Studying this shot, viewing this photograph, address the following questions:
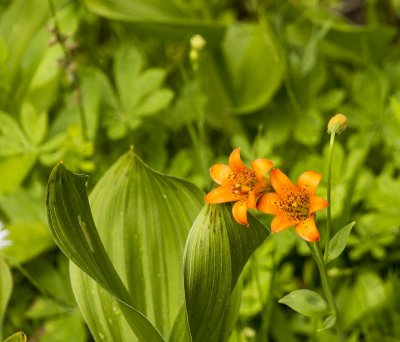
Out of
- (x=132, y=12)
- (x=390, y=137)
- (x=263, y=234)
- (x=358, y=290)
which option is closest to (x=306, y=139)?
(x=390, y=137)

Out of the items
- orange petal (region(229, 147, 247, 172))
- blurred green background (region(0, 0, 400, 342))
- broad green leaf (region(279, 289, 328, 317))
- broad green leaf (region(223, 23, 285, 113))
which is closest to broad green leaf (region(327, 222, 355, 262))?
broad green leaf (region(279, 289, 328, 317))

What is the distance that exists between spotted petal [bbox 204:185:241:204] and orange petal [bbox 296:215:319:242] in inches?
3.2

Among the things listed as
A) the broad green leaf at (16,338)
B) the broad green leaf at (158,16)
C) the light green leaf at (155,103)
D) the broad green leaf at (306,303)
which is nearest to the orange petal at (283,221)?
the broad green leaf at (306,303)

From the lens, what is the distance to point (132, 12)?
6.28 feet

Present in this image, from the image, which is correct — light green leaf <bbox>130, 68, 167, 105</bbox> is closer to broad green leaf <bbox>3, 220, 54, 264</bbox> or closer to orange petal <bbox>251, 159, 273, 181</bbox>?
broad green leaf <bbox>3, 220, 54, 264</bbox>

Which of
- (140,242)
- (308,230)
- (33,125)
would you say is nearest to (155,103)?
(33,125)

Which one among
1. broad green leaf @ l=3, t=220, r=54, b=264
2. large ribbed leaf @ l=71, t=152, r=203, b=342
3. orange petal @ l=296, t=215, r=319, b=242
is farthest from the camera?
broad green leaf @ l=3, t=220, r=54, b=264

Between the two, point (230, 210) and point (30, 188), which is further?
point (30, 188)

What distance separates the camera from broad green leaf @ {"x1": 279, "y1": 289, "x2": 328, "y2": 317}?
0.95m

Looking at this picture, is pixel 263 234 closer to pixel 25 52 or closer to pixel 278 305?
pixel 278 305

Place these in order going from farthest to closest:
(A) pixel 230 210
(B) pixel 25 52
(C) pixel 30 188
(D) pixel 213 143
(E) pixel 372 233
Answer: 1. (D) pixel 213 143
2. (B) pixel 25 52
3. (C) pixel 30 188
4. (E) pixel 372 233
5. (A) pixel 230 210

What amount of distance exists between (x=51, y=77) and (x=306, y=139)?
Answer: 0.61 meters

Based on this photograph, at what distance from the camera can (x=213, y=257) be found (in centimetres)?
93

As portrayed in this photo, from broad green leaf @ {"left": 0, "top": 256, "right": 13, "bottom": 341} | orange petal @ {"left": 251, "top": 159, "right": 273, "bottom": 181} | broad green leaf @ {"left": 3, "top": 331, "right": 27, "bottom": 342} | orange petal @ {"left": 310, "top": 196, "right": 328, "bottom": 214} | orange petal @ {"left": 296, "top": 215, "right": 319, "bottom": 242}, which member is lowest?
broad green leaf @ {"left": 0, "top": 256, "right": 13, "bottom": 341}
